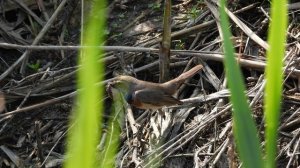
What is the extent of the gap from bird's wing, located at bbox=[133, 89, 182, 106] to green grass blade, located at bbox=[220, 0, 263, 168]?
A: 3804mm

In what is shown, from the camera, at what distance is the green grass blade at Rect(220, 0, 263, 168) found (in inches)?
40.8

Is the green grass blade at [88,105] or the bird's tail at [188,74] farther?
the bird's tail at [188,74]

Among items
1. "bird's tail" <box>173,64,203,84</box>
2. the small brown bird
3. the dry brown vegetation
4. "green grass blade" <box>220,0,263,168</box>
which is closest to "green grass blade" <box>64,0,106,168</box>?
"green grass blade" <box>220,0,263,168</box>

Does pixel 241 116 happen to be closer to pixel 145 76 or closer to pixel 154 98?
pixel 154 98

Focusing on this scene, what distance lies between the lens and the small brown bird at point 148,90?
494cm

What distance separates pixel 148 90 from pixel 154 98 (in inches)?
9.7

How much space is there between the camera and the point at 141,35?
6.11 metres

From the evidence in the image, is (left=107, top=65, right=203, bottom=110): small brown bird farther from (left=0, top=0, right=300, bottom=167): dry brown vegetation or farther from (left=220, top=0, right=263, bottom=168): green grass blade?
(left=220, top=0, right=263, bottom=168): green grass blade

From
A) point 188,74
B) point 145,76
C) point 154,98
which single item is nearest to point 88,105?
point 154,98

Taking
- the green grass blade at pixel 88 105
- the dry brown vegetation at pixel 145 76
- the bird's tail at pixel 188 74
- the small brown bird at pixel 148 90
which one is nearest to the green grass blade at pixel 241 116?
the green grass blade at pixel 88 105

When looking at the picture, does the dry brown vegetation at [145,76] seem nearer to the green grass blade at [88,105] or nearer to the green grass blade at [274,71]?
the green grass blade at [274,71]

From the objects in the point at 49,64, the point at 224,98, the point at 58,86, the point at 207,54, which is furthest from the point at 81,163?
the point at 49,64

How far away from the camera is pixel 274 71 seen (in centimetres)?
106

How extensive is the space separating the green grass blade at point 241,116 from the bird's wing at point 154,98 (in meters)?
3.80
